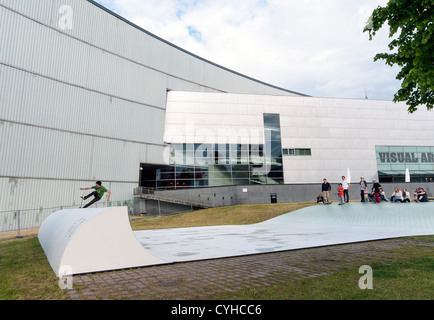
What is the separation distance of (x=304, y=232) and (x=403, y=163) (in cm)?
3799

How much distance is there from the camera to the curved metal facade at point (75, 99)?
2469 cm

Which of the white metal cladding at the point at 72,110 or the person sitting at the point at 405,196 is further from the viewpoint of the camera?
the white metal cladding at the point at 72,110

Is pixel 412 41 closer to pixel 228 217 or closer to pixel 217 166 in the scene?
pixel 228 217

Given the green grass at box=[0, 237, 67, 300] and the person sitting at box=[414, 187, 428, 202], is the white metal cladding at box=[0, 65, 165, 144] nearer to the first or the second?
the green grass at box=[0, 237, 67, 300]

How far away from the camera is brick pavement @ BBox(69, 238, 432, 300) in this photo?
4.07 metres

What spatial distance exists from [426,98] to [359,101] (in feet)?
128

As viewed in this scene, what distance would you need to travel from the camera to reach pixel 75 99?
2875cm

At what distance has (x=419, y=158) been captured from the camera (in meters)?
41.8

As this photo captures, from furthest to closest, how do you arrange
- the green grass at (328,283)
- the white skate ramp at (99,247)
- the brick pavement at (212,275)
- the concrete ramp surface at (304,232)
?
the concrete ramp surface at (304,232), the white skate ramp at (99,247), the brick pavement at (212,275), the green grass at (328,283)

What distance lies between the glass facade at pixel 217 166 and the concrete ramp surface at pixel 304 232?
1697 cm

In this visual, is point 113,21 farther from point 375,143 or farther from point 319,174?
point 375,143

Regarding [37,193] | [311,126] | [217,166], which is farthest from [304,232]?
[311,126]

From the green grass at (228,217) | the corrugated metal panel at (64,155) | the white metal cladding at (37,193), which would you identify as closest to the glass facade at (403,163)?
the green grass at (228,217)

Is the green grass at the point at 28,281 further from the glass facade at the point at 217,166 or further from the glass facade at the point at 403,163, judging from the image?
the glass facade at the point at 403,163
